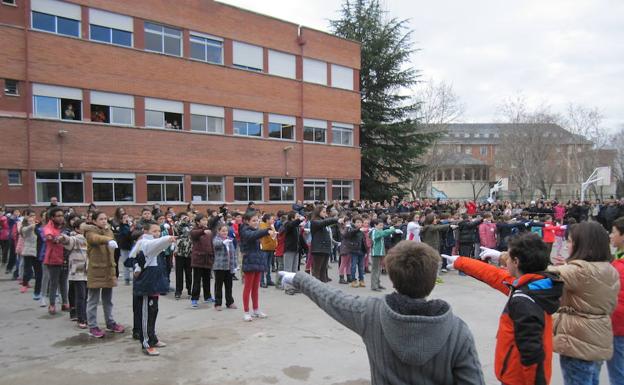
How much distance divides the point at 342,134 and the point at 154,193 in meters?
13.4

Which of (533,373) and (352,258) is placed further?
(352,258)

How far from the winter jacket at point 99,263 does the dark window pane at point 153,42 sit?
1748 centimetres

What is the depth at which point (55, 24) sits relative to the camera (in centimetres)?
1941

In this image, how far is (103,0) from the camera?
20641 mm

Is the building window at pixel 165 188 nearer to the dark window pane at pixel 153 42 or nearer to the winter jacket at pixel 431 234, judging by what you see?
the dark window pane at pixel 153 42

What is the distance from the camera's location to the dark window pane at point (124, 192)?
2108 centimetres

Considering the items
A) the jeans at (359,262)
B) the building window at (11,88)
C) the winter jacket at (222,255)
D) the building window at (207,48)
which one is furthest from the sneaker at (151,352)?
the building window at (207,48)

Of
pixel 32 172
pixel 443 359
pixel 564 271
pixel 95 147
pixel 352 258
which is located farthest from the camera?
pixel 95 147

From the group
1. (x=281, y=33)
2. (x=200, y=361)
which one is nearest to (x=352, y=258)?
(x=200, y=361)

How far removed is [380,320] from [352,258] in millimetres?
9620

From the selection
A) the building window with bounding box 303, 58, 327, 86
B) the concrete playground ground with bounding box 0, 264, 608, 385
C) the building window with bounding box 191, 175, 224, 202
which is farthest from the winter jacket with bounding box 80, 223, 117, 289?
the building window with bounding box 303, 58, 327, 86

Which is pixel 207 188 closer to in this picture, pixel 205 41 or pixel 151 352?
pixel 205 41

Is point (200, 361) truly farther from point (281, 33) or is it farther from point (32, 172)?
point (281, 33)

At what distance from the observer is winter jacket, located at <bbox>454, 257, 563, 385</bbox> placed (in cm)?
271
